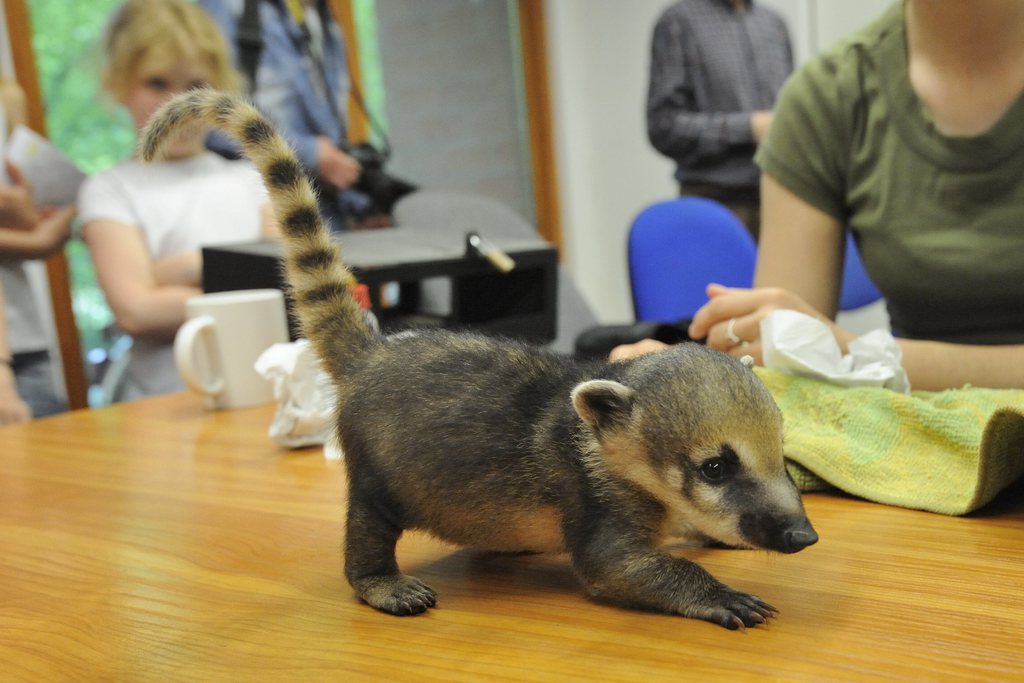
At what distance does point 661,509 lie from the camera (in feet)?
2.40

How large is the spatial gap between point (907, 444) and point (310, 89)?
102 inches

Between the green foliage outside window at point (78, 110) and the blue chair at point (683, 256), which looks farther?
the green foliage outside window at point (78, 110)

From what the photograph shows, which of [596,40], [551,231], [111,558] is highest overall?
[596,40]

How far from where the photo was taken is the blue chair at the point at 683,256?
2.50 meters

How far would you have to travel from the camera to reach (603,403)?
0.70 m

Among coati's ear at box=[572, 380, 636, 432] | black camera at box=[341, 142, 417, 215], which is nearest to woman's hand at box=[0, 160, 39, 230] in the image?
black camera at box=[341, 142, 417, 215]

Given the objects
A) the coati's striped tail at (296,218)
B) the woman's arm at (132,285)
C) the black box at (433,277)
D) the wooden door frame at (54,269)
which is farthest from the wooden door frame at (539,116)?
the coati's striped tail at (296,218)

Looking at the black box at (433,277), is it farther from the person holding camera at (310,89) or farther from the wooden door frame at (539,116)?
the wooden door frame at (539,116)

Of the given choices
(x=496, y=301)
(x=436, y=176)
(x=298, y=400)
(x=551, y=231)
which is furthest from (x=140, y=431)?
(x=551, y=231)

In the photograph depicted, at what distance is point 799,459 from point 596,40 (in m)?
4.82

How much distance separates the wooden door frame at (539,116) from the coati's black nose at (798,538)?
496 cm

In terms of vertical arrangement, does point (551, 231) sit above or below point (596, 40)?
below

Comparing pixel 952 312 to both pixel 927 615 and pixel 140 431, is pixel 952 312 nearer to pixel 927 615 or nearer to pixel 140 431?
pixel 927 615

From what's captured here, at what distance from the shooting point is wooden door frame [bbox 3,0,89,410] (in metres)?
3.27
